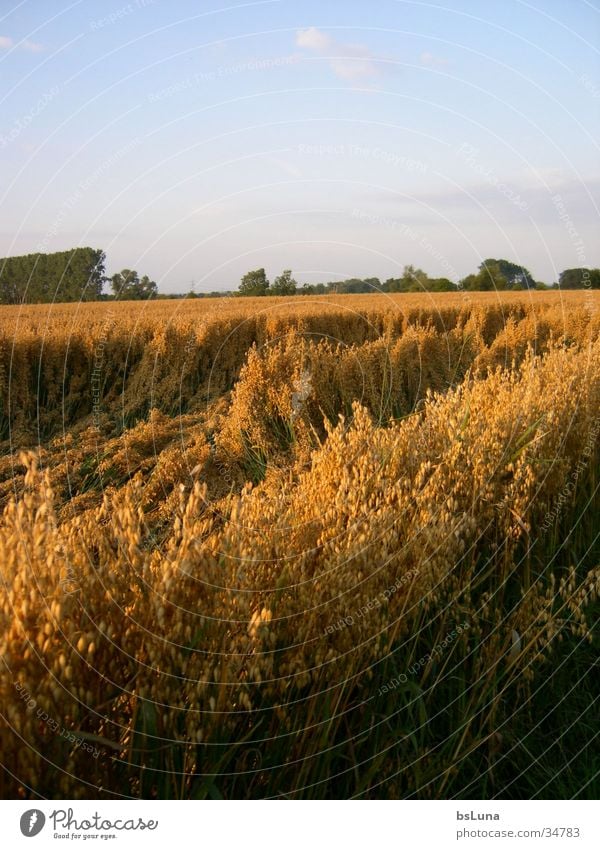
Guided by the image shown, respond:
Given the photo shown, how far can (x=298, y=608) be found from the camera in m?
2.17

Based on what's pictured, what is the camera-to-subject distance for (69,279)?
11258 millimetres

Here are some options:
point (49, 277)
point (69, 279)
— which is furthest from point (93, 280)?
point (49, 277)

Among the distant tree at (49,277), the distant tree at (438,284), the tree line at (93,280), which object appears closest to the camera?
the tree line at (93,280)

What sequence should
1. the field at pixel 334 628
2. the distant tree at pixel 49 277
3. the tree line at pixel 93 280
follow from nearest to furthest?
the field at pixel 334 628 → the tree line at pixel 93 280 → the distant tree at pixel 49 277

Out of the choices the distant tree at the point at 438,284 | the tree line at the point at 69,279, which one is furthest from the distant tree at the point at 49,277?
the distant tree at the point at 438,284

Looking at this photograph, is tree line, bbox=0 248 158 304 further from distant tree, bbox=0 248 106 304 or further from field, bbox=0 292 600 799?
field, bbox=0 292 600 799

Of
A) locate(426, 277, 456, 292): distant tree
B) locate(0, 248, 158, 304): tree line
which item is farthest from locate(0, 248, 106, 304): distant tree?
locate(426, 277, 456, 292): distant tree

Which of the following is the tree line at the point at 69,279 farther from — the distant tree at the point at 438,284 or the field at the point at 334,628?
the distant tree at the point at 438,284

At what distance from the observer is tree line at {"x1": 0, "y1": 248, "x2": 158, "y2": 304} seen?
535 centimetres

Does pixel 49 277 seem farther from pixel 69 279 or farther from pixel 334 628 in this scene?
pixel 334 628

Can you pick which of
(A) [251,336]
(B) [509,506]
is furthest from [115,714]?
(A) [251,336]

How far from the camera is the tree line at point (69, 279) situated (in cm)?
535
